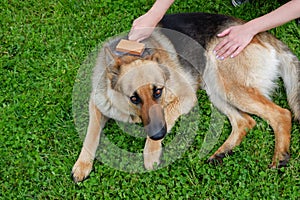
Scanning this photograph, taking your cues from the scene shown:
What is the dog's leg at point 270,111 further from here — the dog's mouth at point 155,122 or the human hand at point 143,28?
the human hand at point 143,28

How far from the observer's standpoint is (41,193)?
3.55m

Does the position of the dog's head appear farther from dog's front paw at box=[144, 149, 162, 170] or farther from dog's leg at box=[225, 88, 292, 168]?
dog's leg at box=[225, 88, 292, 168]

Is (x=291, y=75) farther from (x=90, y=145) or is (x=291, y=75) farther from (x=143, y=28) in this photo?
(x=90, y=145)

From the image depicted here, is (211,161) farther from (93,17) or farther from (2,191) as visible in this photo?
(93,17)

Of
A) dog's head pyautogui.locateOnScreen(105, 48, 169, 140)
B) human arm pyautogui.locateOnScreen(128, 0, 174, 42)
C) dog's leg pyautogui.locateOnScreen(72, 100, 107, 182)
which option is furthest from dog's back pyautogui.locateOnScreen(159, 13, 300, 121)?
dog's leg pyautogui.locateOnScreen(72, 100, 107, 182)

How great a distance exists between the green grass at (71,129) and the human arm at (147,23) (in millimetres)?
873

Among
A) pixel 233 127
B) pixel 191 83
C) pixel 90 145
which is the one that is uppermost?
pixel 191 83

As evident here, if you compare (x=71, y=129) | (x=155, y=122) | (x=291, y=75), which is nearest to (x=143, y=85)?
(x=155, y=122)

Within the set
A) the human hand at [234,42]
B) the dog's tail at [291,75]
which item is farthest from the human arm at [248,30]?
the dog's tail at [291,75]

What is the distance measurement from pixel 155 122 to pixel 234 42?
1.14 meters

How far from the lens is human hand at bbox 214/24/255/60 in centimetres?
382

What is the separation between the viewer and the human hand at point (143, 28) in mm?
3838

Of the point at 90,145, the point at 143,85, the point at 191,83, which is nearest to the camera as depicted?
the point at 143,85

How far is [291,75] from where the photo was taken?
3938 millimetres
